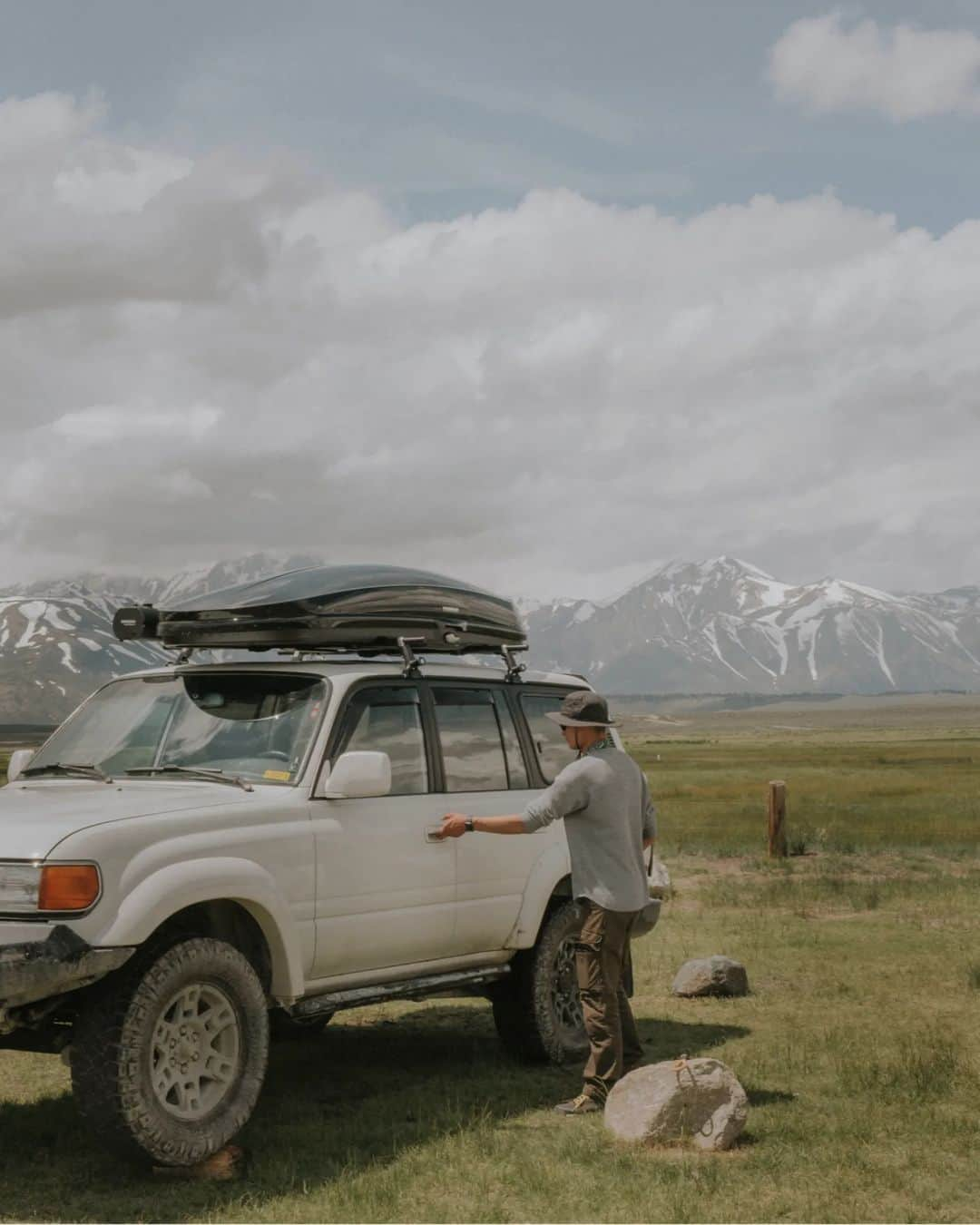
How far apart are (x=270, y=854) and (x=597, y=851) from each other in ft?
6.52

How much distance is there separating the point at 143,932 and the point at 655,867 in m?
12.6

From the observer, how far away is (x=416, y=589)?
28.6 ft

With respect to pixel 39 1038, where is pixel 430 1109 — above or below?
below

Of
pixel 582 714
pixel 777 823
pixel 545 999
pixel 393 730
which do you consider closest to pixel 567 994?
pixel 545 999

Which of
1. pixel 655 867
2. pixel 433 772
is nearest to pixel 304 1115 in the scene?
pixel 433 772

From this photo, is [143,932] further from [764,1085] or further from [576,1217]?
[764,1085]

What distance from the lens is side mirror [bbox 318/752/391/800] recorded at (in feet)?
23.5

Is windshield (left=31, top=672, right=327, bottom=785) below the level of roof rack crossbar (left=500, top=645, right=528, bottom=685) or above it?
below

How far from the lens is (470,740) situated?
8859 mm

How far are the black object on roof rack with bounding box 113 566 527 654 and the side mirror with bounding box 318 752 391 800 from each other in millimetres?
1096

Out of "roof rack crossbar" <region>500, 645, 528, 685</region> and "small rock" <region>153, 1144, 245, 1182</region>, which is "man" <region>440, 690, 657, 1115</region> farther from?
"small rock" <region>153, 1144, 245, 1182</region>

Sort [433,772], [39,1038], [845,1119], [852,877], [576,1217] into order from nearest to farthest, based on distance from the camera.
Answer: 1. [576,1217]
2. [39,1038]
3. [845,1119]
4. [433,772]
5. [852,877]

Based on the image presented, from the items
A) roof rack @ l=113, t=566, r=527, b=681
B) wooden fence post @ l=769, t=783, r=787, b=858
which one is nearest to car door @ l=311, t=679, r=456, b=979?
roof rack @ l=113, t=566, r=527, b=681

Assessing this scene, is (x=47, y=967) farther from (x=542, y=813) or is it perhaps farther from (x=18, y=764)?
(x=542, y=813)
